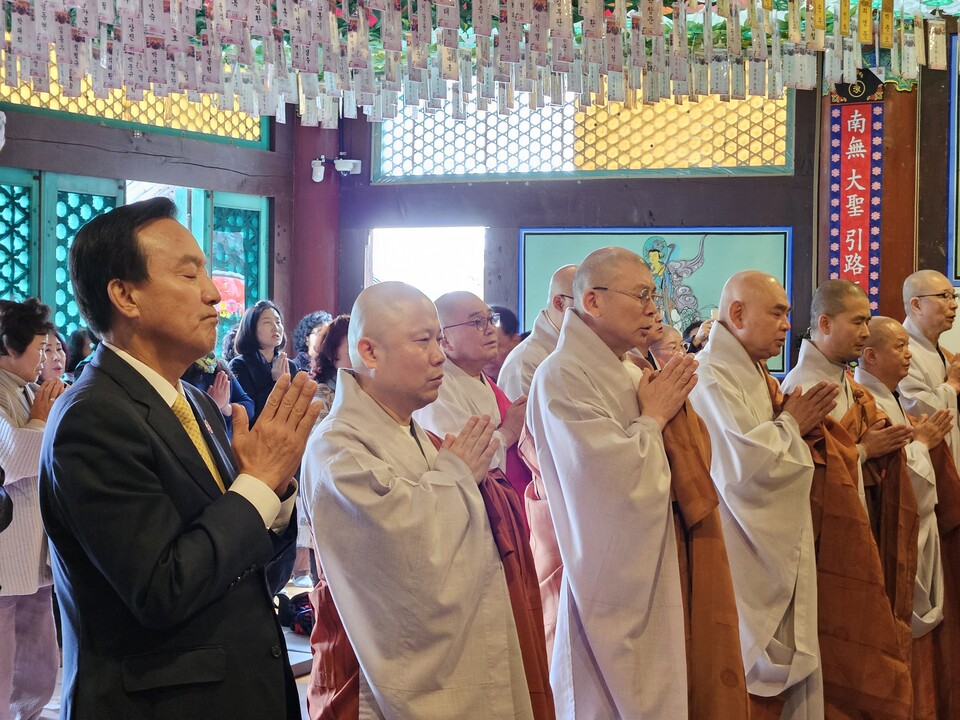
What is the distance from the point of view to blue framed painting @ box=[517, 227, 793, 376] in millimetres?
8203

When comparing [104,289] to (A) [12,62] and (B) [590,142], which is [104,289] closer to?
(A) [12,62]

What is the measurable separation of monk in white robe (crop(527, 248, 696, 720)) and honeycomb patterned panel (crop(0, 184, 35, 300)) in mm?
5562

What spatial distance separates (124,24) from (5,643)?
2918mm

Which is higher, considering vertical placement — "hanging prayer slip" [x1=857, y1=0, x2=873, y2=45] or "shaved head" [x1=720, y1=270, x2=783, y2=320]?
"hanging prayer slip" [x1=857, y1=0, x2=873, y2=45]

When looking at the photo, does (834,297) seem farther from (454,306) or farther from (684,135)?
(684,135)

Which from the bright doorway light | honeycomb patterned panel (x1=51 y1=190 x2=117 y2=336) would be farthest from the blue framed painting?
honeycomb patterned panel (x1=51 y1=190 x2=117 y2=336)

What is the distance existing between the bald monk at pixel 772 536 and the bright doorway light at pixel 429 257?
5767 mm

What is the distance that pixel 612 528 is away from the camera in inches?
109

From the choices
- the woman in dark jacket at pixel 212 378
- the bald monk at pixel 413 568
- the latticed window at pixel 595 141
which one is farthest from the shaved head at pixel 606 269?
the latticed window at pixel 595 141

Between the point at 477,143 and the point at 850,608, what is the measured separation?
6.23 m

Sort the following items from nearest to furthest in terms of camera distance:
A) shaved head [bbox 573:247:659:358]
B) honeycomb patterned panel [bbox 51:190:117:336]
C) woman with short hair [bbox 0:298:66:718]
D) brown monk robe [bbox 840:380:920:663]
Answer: shaved head [bbox 573:247:659:358] < woman with short hair [bbox 0:298:66:718] < brown monk robe [bbox 840:380:920:663] < honeycomb patterned panel [bbox 51:190:117:336]

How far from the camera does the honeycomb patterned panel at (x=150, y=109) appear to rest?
740 cm

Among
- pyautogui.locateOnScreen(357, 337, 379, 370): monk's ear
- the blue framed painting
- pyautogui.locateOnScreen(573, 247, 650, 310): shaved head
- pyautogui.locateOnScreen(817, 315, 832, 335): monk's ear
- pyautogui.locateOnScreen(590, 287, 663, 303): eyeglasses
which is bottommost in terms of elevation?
pyautogui.locateOnScreen(357, 337, 379, 370): monk's ear

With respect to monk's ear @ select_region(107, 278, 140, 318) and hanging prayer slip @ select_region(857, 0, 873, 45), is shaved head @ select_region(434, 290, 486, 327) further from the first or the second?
hanging prayer slip @ select_region(857, 0, 873, 45)
